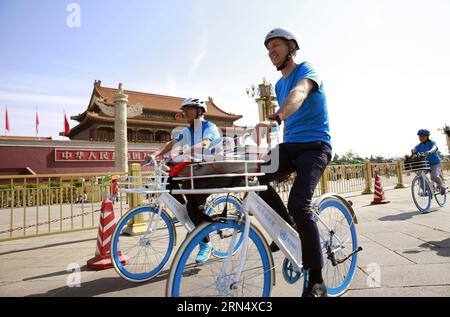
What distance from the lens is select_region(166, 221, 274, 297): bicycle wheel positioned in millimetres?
1554

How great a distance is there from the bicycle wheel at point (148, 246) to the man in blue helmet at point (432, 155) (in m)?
5.89

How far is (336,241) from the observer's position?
2324mm

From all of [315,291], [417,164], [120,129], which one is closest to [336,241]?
[315,291]

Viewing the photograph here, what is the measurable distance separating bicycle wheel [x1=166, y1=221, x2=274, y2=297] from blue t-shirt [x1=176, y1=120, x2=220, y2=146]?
1.47m

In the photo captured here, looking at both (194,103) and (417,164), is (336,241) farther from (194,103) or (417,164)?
(417,164)

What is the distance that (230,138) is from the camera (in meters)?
1.86

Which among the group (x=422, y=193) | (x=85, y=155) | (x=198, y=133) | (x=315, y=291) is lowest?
(x=315, y=291)

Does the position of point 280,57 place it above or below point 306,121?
above

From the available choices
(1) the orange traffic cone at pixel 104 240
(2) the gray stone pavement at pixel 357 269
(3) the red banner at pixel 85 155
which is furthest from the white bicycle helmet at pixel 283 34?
(3) the red banner at pixel 85 155

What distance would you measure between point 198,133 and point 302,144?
1.43 m

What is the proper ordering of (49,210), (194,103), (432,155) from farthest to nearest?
(432,155)
(49,210)
(194,103)

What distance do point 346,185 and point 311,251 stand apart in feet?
36.9
